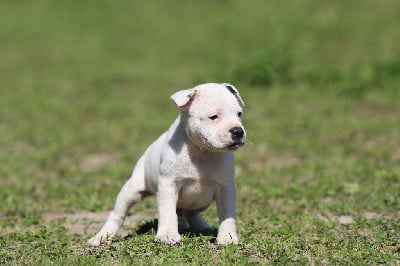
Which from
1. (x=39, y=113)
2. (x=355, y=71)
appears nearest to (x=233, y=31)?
(x=355, y=71)

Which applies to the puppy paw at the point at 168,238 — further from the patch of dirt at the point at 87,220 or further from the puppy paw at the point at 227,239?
the patch of dirt at the point at 87,220

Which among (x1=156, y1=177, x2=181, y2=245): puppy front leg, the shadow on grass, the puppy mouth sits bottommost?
the shadow on grass

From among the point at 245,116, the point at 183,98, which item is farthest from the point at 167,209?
the point at 245,116

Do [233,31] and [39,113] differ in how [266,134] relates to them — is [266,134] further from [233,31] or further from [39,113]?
[233,31]

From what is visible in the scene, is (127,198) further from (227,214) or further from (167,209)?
(227,214)

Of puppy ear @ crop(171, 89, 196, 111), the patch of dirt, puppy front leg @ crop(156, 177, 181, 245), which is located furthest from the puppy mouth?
the patch of dirt

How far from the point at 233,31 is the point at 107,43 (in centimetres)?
330

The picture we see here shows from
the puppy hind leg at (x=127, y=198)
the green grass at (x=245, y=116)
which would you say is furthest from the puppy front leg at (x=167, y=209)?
the puppy hind leg at (x=127, y=198)

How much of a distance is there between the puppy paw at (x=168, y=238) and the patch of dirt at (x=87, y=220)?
4.23 ft

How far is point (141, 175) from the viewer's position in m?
6.56

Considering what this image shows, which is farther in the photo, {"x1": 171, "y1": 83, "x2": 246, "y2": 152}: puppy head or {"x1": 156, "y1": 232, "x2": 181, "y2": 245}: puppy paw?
{"x1": 156, "y1": 232, "x2": 181, "y2": 245}: puppy paw

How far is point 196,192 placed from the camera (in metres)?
6.00

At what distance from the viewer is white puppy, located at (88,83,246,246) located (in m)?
5.64

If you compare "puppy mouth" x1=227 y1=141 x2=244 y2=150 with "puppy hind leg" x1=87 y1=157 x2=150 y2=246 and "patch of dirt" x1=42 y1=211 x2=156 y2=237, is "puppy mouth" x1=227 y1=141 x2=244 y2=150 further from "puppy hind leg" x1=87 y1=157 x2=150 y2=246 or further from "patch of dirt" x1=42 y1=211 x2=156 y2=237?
"patch of dirt" x1=42 y1=211 x2=156 y2=237
